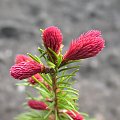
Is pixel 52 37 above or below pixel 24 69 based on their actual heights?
above

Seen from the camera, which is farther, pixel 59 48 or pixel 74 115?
pixel 74 115

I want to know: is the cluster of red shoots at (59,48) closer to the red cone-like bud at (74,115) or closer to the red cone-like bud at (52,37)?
the red cone-like bud at (52,37)

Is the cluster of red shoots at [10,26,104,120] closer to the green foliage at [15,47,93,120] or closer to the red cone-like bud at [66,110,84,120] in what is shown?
the green foliage at [15,47,93,120]

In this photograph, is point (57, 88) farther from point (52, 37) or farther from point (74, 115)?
point (52, 37)

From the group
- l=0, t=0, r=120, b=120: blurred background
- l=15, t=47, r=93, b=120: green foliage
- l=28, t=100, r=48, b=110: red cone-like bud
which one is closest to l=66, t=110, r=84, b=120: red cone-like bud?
l=15, t=47, r=93, b=120: green foliage

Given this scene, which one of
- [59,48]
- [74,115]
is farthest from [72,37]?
[59,48]

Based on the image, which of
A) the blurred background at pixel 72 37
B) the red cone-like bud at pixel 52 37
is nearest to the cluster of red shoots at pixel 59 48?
the red cone-like bud at pixel 52 37
